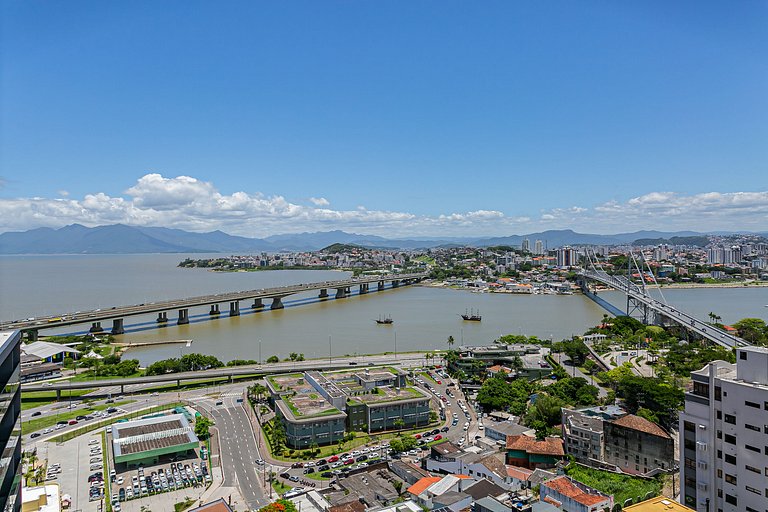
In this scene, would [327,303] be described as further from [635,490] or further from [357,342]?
[635,490]

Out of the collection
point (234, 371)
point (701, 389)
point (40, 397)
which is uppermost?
point (701, 389)

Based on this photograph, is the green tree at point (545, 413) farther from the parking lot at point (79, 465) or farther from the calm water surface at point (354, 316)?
the calm water surface at point (354, 316)

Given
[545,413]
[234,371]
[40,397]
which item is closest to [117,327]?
[40,397]

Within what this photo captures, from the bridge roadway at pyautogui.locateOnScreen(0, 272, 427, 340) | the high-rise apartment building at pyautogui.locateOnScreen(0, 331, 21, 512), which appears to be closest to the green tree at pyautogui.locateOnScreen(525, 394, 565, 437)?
the high-rise apartment building at pyautogui.locateOnScreen(0, 331, 21, 512)

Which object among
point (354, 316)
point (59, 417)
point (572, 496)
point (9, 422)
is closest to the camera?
point (9, 422)

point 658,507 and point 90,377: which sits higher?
point 658,507

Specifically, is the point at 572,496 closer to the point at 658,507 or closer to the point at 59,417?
the point at 658,507

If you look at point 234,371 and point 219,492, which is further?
point 234,371
